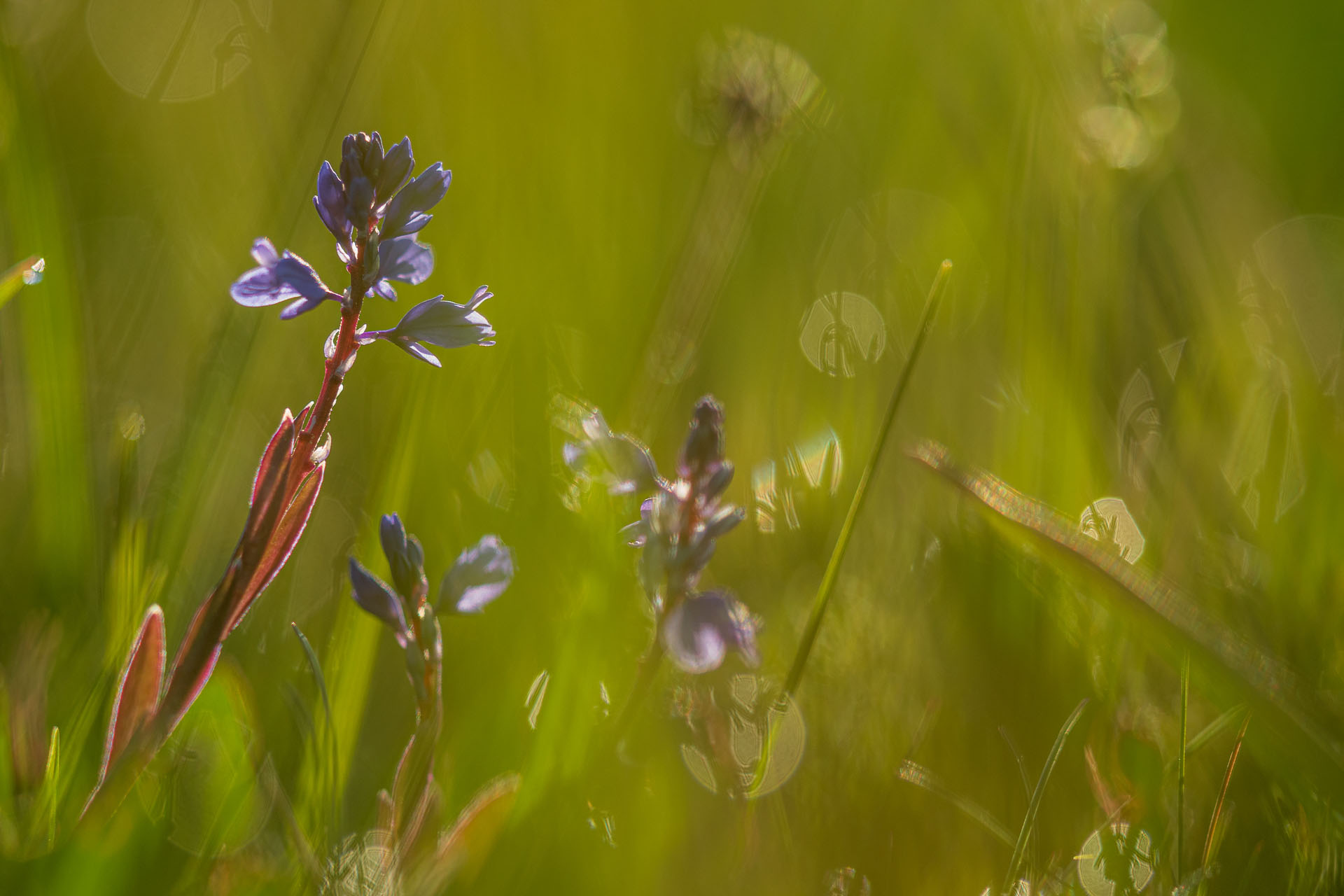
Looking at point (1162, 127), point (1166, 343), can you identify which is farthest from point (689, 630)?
point (1162, 127)

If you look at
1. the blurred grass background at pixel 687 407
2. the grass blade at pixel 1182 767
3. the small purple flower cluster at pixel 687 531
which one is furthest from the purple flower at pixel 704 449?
the grass blade at pixel 1182 767

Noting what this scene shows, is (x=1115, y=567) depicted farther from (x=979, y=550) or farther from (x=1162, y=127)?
(x=1162, y=127)

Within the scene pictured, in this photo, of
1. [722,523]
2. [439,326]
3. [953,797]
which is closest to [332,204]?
[439,326]

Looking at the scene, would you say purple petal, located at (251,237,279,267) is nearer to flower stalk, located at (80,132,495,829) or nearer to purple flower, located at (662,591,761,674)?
flower stalk, located at (80,132,495,829)

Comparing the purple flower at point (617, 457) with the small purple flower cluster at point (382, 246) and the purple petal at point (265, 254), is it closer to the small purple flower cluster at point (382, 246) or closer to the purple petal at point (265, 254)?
the small purple flower cluster at point (382, 246)

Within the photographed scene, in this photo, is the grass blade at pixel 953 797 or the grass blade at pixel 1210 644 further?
the grass blade at pixel 953 797
